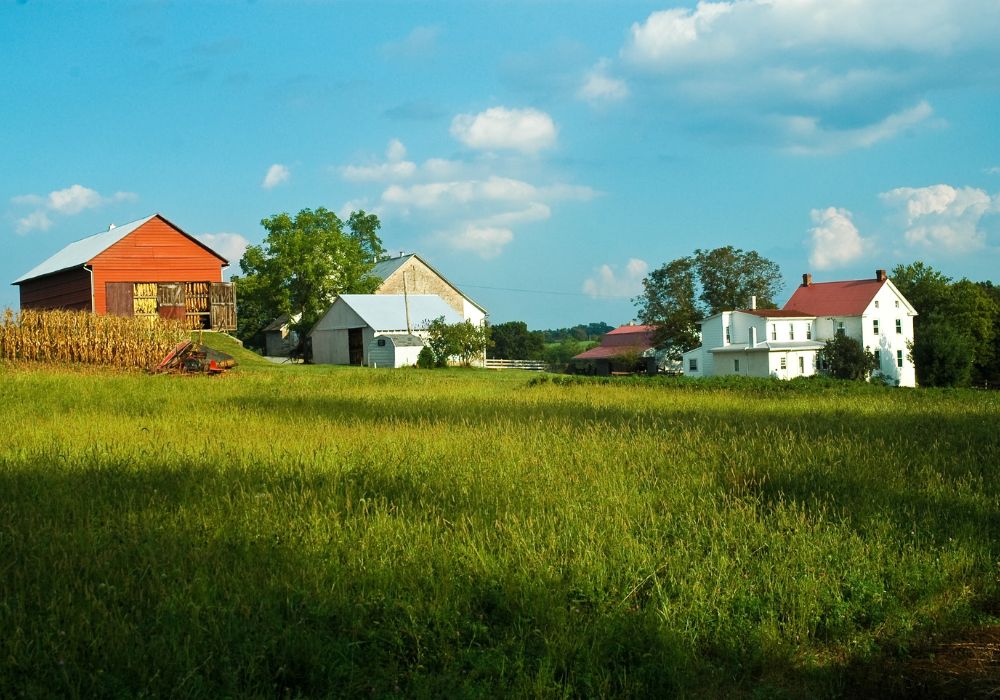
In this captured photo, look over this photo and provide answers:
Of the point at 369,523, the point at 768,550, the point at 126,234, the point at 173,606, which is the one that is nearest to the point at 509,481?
the point at 369,523

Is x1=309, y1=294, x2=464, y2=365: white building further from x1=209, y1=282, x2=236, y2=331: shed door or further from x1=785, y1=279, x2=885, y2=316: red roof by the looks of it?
x1=785, y1=279, x2=885, y2=316: red roof

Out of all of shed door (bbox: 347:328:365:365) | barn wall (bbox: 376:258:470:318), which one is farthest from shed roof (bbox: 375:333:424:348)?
barn wall (bbox: 376:258:470:318)

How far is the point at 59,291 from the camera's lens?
50281 mm

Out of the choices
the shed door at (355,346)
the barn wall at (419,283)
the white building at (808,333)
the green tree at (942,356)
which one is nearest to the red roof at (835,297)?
the white building at (808,333)

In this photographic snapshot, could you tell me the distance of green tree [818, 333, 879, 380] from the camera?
239 feet

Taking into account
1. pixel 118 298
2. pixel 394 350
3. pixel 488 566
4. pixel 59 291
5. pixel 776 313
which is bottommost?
pixel 488 566

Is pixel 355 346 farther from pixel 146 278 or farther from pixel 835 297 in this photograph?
pixel 835 297

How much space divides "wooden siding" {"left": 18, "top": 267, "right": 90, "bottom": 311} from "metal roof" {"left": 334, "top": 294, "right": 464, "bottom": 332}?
1916 centimetres

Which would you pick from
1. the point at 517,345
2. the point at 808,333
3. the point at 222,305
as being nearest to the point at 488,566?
the point at 222,305

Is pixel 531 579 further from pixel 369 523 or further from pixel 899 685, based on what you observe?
pixel 899 685

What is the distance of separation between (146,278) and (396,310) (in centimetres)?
1970

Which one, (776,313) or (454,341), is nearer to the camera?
(454,341)

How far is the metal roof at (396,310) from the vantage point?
61312 millimetres

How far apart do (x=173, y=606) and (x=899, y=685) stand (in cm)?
455
